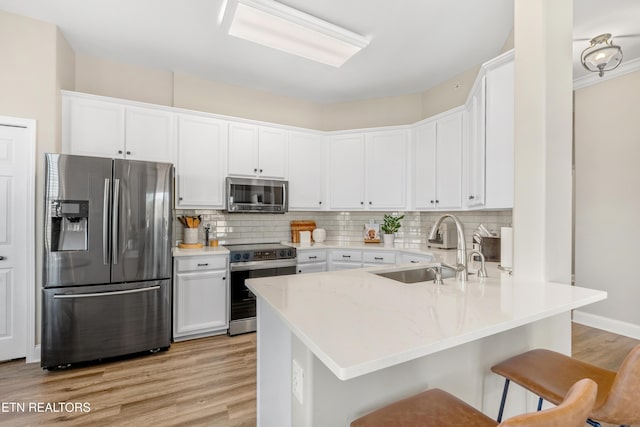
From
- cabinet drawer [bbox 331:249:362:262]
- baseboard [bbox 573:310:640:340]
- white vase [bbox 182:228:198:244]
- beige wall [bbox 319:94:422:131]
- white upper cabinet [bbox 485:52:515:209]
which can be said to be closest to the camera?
white upper cabinet [bbox 485:52:515:209]

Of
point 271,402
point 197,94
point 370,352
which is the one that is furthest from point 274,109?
point 370,352

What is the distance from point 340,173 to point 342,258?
1.18 meters

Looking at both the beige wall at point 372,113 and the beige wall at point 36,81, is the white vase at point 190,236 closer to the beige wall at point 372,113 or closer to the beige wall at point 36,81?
the beige wall at point 36,81

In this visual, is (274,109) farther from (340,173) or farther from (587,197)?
(587,197)

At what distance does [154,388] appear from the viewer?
220 centimetres

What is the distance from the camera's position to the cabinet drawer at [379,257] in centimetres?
360

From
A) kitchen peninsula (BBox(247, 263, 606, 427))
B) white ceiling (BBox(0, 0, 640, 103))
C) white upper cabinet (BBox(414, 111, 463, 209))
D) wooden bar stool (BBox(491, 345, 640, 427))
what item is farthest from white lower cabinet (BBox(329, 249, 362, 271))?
wooden bar stool (BBox(491, 345, 640, 427))

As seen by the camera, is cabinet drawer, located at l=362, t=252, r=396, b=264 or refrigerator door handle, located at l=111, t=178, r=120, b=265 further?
cabinet drawer, located at l=362, t=252, r=396, b=264

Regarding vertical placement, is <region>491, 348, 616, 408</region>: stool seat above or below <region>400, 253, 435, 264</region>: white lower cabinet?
below

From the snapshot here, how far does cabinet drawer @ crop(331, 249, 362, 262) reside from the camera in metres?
3.71

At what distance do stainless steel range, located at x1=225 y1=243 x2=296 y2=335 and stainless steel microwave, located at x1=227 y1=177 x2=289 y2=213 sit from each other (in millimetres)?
507

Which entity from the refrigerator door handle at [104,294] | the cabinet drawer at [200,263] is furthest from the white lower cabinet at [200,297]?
the refrigerator door handle at [104,294]

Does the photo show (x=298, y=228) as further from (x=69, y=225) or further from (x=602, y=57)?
(x=602, y=57)

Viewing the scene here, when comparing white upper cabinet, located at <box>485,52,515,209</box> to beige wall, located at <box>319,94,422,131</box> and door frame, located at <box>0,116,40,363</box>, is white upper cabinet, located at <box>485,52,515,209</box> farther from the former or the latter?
door frame, located at <box>0,116,40,363</box>
